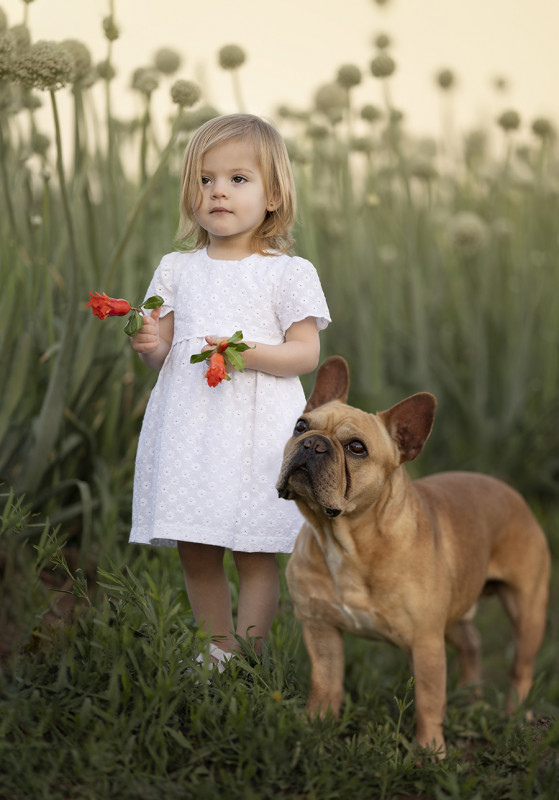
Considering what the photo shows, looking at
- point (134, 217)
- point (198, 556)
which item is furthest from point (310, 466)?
point (134, 217)

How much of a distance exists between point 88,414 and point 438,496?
1500 millimetres

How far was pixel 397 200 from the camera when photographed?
22.7 ft

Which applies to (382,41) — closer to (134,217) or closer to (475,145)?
(134,217)

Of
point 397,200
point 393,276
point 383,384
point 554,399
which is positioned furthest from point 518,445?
point 397,200

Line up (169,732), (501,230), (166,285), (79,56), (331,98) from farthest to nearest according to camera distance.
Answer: (501,230) < (331,98) < (79,56) < (166,285) < (169,732)

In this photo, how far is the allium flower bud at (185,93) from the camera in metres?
3.14

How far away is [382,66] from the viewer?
13.8ft

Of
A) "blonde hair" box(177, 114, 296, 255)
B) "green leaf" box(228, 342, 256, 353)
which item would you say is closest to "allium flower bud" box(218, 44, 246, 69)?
"blonde hair" box(177, 114, 296, 255)

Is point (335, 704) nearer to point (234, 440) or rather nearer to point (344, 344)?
point (234, 440)

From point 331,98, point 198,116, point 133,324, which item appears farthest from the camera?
point 331,98

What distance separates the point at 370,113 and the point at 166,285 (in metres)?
2.56

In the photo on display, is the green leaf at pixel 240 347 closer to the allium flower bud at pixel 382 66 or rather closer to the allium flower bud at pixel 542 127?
the allium flower bud at pixel 382 66

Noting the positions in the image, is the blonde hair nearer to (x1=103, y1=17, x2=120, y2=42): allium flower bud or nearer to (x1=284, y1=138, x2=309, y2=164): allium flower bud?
(x1=103, y1=17, x2=120, y2=42): allium flower bud

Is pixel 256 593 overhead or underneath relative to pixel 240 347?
underneath
